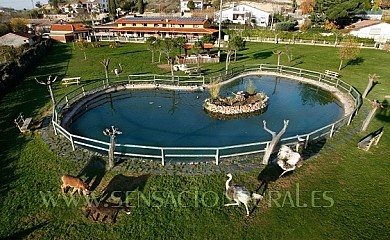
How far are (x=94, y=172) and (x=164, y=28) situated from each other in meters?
47.5

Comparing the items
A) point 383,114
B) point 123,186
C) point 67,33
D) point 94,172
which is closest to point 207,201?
point 123,186

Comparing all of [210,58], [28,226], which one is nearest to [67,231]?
[28,226]

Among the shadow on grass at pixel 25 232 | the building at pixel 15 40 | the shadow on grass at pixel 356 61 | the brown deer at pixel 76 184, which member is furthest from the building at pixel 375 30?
the building at pixel 15 40

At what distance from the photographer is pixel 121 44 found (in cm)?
4878

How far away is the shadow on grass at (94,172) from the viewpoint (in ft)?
38.6

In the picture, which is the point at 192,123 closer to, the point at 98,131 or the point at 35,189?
the point at 98,131

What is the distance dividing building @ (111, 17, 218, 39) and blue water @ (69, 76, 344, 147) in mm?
30793

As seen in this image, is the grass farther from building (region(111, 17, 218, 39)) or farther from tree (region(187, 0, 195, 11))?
tree (region(187, 0, 195, 11))

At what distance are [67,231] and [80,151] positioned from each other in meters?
5.44

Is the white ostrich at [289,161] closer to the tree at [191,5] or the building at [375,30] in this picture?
the building at [375,30]

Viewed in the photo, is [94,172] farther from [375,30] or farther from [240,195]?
[375,30]

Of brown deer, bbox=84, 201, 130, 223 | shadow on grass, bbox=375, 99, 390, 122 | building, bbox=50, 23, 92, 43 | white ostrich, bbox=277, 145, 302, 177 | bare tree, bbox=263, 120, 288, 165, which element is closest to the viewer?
brown deer, bbox=84, 201, 130, 223

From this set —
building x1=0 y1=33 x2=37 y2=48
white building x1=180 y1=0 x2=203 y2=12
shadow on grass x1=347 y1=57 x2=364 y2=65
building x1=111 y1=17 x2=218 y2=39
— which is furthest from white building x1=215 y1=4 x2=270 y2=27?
building x1=0 y1=33 x2=37 y2=48

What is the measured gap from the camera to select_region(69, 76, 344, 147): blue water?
53.6 ft
